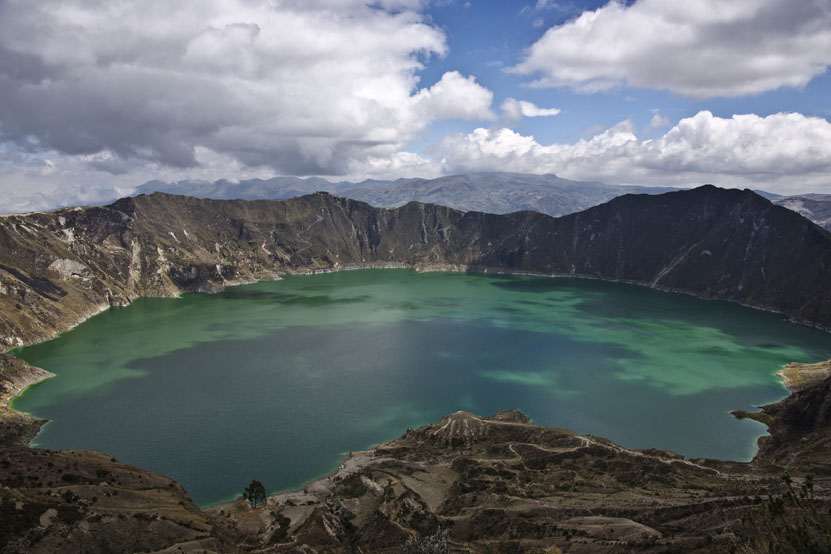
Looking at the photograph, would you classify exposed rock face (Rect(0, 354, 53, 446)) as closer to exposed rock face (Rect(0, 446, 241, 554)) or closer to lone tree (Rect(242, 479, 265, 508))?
exposed rock face (Rect(0, 446, 241, 554))

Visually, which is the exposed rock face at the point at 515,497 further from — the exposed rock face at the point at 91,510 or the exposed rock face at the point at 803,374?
the exposed rock face at the point at 803,374

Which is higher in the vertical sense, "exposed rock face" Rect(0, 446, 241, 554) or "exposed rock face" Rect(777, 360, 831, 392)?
"exposed rock face" Rect(0, 446, 241, 554)

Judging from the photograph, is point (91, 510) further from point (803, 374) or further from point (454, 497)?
point (803, 374)

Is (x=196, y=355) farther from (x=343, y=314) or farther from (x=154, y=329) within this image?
(x=343, y=314)

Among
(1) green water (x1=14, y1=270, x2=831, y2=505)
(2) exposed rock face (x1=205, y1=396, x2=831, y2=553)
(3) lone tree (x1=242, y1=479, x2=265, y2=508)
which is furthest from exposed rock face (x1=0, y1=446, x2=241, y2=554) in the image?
(1) green water (x1=14, y1=270, x2=831, y2=505)

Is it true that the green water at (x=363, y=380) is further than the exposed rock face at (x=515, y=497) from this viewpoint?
Yes

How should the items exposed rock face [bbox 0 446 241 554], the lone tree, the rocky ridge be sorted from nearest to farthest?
exposed rock face [bbox 0 446 241 554], the rocky ridge, the lone tree

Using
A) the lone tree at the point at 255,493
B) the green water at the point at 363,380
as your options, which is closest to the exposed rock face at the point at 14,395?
the green water at the point at 363,380
